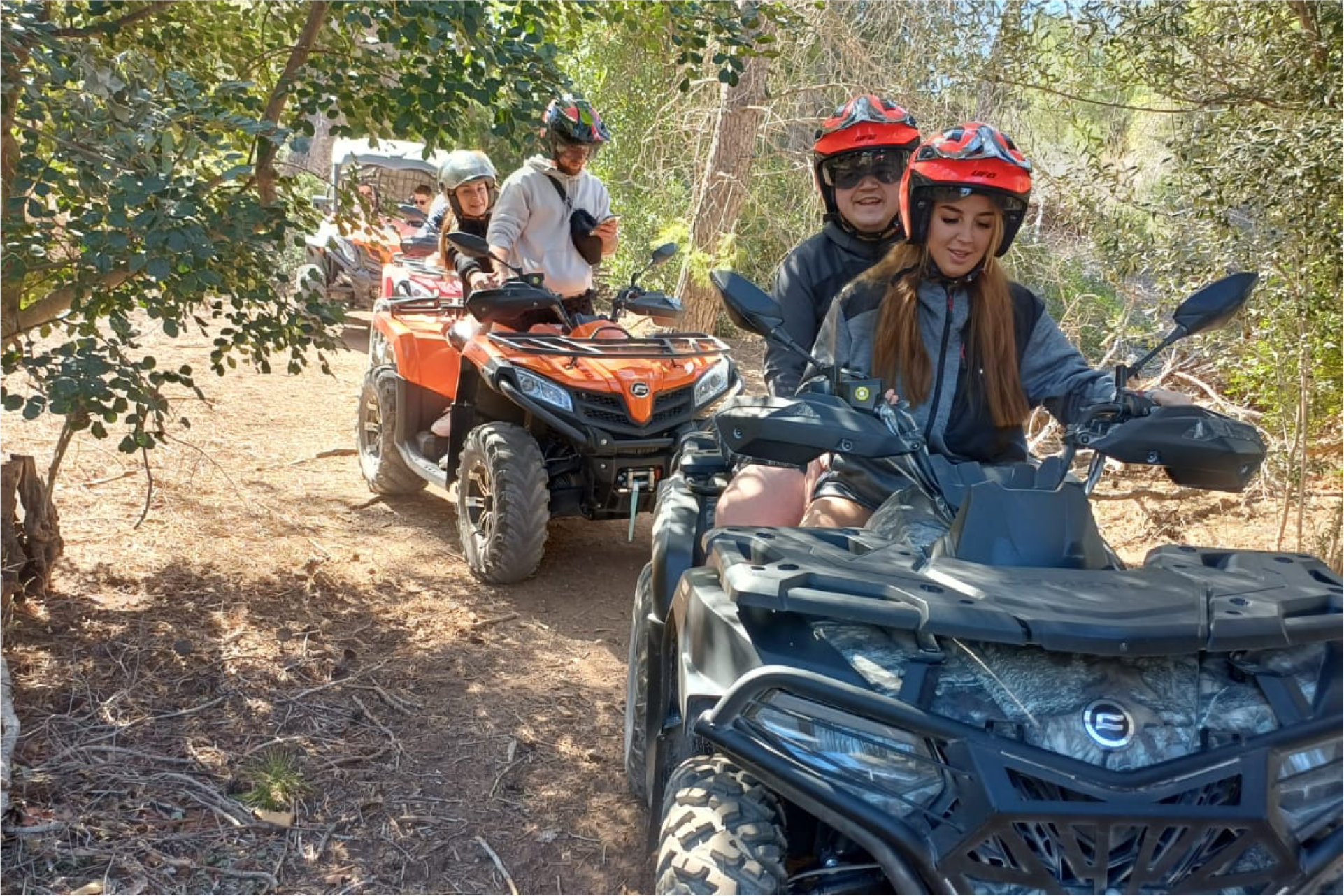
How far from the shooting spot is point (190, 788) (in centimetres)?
334

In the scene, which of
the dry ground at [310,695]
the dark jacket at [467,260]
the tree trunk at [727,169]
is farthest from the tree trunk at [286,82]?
the tree trunk at [727,169]

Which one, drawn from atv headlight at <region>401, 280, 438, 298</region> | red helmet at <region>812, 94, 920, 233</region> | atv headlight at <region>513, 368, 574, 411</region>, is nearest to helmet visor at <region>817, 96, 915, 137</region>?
red helmet at <region>812, 94, 920, 233</region>

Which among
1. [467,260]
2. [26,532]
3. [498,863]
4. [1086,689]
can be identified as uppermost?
[467,260]

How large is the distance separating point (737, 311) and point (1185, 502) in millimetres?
5652

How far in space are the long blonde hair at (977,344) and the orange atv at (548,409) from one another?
2261mm

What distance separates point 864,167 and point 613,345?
1966mm

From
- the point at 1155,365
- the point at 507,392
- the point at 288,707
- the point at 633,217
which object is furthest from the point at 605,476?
the point at 633,217

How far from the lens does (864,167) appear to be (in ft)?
12.8

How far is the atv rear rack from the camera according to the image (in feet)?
17.7

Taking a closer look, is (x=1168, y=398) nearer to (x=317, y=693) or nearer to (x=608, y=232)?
(x=317, y=693)

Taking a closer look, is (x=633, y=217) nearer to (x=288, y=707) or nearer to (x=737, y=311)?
(x=288, y=707)

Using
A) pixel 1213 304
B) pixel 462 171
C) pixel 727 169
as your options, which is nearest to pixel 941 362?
pixel 1213 304

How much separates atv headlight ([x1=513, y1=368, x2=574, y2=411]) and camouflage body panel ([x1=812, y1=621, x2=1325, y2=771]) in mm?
3387

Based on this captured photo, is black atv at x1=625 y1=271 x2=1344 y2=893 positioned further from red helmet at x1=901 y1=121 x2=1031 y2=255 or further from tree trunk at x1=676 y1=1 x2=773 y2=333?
tree trunk at x1=676 y1=1 x2=773 y2=333
